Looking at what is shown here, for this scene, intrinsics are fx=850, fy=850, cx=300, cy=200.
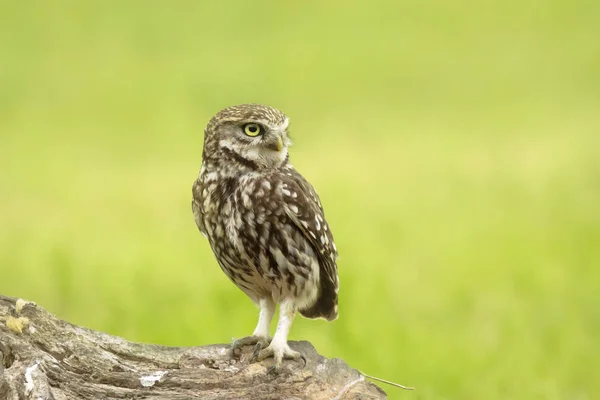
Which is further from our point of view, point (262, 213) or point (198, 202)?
point (198, 202)

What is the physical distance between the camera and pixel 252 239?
3.08 m

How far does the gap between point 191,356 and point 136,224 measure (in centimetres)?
362

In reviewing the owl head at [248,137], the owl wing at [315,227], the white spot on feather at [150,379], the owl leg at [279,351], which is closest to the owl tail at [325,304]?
the owl wing at [315,227]

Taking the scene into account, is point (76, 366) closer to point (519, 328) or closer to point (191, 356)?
point (191, 356)

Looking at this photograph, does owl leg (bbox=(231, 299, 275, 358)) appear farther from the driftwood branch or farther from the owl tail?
the owl tail

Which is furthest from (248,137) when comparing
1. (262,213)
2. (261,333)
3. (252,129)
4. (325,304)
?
(325,304)

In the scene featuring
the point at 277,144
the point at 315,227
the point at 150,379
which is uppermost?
the point at 277,144

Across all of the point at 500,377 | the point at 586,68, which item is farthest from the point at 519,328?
the point at 586,68

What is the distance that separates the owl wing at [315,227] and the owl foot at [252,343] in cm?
37

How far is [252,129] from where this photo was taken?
3.06 meters

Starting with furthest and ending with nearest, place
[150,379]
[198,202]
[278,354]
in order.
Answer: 1. [198,202]
2. [278,354]
3. [150,379]

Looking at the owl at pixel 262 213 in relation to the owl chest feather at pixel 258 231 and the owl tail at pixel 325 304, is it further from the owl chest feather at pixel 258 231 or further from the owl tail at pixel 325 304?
the owl tail at pixel 325 304

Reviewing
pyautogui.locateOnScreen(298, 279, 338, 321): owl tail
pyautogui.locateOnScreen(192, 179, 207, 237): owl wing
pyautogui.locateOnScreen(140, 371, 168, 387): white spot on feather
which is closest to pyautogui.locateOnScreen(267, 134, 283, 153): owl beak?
pyautogui.locateOnScreen(192, 179, 207, 237): owl wing

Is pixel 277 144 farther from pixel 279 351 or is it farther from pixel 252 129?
pixel 279 351
